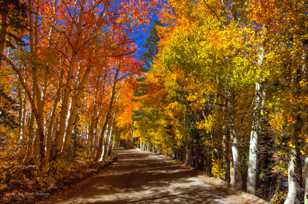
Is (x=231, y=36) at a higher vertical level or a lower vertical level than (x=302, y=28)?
higher

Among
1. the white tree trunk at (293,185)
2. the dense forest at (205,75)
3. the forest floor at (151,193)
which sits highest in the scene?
the dense forest at (205,75)

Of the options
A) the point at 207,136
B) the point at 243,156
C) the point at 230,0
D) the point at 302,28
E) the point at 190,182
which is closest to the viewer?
the point at 302,28

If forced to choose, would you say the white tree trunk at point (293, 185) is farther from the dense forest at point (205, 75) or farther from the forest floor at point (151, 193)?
the forest floor at point (151, 193)

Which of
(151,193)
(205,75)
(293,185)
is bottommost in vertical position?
(151,193)

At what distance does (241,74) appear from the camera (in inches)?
368

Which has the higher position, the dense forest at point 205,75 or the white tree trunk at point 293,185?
the dense forest at point 205,75

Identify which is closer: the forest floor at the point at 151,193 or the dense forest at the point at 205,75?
the dense forest at the point at 205,75

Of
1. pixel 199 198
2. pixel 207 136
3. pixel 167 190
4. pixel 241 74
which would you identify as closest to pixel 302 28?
pixel 241 74

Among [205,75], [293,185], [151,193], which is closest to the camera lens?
[293,185]

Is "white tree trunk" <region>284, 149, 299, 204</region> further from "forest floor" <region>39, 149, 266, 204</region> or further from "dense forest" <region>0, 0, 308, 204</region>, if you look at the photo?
"forest floor" <region>39, 149, 266, 204</region>

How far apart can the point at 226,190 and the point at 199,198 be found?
84.0 inches

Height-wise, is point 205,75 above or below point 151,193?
above

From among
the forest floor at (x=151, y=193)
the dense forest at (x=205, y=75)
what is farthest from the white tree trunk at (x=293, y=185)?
the forest floor at (x=151, y=193)

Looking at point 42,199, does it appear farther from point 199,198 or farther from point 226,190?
point 226,190
